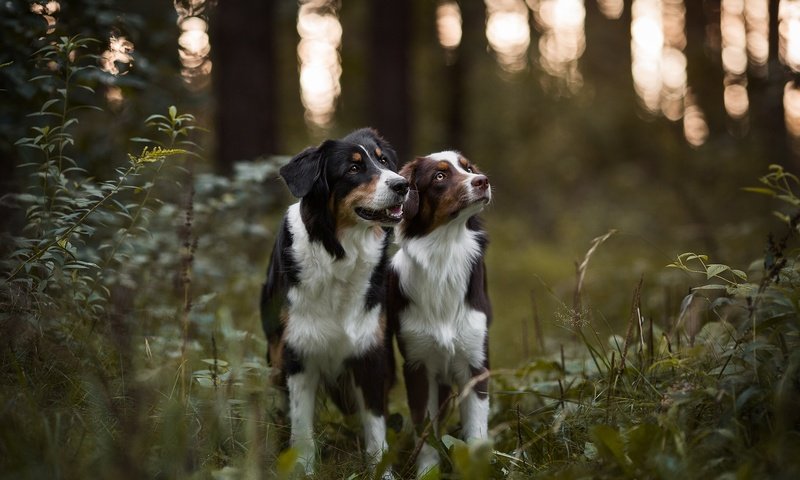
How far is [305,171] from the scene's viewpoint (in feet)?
12.4

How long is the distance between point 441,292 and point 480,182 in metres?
0.67

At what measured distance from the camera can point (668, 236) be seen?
1401 cm

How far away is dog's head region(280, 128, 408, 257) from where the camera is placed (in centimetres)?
372

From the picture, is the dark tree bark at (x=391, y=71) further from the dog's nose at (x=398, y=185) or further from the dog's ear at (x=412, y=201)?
the dog's nose at (x=398, y=185)

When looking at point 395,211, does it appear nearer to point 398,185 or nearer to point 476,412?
point 398,185

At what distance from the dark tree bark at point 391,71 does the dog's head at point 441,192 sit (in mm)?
7917

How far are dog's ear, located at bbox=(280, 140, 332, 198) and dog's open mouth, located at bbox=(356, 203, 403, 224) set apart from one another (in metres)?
0.30

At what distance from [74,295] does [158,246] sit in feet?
8.28

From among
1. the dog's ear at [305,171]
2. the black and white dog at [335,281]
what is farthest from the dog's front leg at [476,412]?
the dog's ear at [305,171]

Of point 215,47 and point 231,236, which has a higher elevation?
point 215,47

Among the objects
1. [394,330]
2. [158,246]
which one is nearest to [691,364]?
[394,330]

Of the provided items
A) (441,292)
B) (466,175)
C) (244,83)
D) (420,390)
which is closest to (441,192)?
(466,175)

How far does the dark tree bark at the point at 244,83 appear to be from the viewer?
9688mm

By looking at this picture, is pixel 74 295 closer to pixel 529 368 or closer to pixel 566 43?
pixel 529 368
